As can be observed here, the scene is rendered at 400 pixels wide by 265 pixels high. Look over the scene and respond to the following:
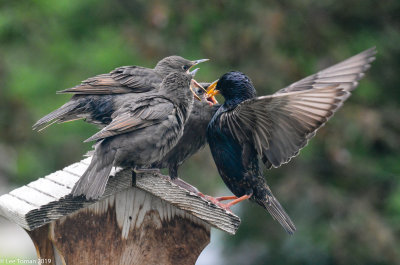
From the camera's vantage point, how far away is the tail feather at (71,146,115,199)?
353 cm

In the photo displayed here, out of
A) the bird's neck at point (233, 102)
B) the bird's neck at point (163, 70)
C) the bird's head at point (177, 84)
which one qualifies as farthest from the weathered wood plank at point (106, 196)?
the bird's neck at point (163, 70)

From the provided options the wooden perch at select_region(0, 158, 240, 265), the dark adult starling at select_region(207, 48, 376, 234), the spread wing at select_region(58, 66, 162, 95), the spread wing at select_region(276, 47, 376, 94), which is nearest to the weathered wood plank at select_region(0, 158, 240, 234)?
the wooden perch at select_region(0, 158, 240, 265)

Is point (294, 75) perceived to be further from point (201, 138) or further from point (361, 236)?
point (201, 138)

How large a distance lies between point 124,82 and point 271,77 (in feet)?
10.3

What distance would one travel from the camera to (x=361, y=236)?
7.80 metres

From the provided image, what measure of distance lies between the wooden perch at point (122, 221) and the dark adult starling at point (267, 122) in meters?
0.27

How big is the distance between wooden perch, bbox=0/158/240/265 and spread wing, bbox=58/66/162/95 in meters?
0.98

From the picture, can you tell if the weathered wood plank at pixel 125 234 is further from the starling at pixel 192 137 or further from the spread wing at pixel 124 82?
the spread wing at pixel 124 82

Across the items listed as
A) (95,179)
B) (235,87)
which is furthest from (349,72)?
(95,179)

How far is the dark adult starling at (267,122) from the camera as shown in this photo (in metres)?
3.87

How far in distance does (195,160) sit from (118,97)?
3.25 m

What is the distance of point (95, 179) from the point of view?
3609 mm

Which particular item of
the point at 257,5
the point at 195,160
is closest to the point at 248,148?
the point at 195,160

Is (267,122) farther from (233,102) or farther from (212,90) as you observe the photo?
(212,90)
